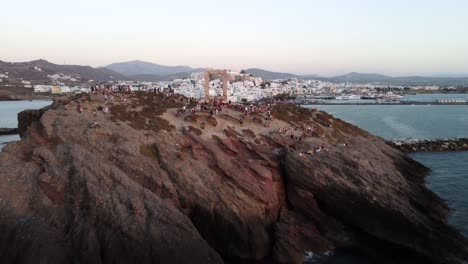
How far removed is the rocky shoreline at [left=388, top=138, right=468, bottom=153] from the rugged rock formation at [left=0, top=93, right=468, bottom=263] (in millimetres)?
24644

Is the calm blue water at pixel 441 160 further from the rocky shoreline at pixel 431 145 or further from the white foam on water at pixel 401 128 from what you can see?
the rocky shoreline at pixel 431 145

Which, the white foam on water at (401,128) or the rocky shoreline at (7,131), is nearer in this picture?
the white foam on water at (401,128)

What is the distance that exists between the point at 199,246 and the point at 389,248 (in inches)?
436

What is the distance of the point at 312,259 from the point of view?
72.5 feet

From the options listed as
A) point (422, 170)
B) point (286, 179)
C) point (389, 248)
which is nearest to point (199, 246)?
point (286, 179)

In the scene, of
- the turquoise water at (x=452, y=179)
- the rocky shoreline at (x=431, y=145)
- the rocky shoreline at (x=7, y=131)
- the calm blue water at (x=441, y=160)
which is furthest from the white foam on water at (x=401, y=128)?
the rocky shoreline at (x=7, y=131)

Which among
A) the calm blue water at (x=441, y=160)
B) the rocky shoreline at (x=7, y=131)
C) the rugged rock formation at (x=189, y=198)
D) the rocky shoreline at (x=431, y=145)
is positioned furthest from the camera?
the rocky shoreline at (x=7, y=131)

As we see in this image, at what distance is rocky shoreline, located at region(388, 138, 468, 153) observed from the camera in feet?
173

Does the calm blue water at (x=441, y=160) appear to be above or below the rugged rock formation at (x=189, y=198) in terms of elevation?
below

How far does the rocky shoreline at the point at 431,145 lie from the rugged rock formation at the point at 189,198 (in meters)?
24.6

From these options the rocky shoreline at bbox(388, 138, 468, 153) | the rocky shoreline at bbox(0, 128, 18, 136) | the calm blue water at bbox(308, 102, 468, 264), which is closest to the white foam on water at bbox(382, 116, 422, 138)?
the calm blue water at bbox(308, 102, 468, 264)

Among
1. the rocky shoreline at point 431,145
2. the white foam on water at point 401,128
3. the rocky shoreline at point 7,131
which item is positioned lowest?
the rocky shoreline at point 7,131

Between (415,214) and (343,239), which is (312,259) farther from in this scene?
(415,214)

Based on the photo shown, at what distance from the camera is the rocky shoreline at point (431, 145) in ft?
173
